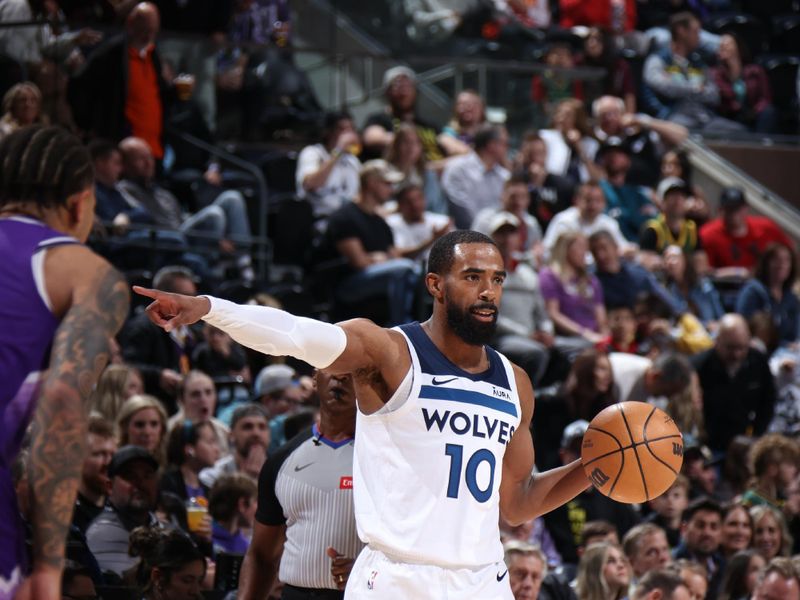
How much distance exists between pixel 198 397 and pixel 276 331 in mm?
4531

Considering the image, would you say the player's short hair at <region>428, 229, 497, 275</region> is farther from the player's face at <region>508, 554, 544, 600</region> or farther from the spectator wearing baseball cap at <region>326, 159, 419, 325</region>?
the spectator wearing baseball cap at <region>326, 159, 419, 325</region>

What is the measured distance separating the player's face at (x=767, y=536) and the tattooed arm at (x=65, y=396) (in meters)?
7.05

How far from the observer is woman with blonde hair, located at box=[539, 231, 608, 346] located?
41.4 ft

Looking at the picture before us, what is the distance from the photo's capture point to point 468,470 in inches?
208

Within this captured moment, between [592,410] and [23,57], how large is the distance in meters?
5.79

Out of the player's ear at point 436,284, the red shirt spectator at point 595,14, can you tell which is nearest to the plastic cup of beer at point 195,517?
the player's ear at point 436,284

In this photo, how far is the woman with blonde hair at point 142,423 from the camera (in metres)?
8.69

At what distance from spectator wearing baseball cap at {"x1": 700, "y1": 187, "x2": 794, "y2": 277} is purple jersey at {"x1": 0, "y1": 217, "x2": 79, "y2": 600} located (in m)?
11.8

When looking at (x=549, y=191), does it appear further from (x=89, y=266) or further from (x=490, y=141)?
(x=89, y=266)

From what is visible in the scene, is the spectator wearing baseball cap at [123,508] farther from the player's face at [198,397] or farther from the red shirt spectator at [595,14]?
the red shirt spectator at [595,14]

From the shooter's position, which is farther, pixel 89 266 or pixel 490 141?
pixel 490 141

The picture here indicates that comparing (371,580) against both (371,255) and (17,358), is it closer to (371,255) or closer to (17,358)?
(17,358)

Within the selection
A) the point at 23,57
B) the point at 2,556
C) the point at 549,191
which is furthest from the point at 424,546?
the point at 549,191

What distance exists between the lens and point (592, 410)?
11109 millimetres
